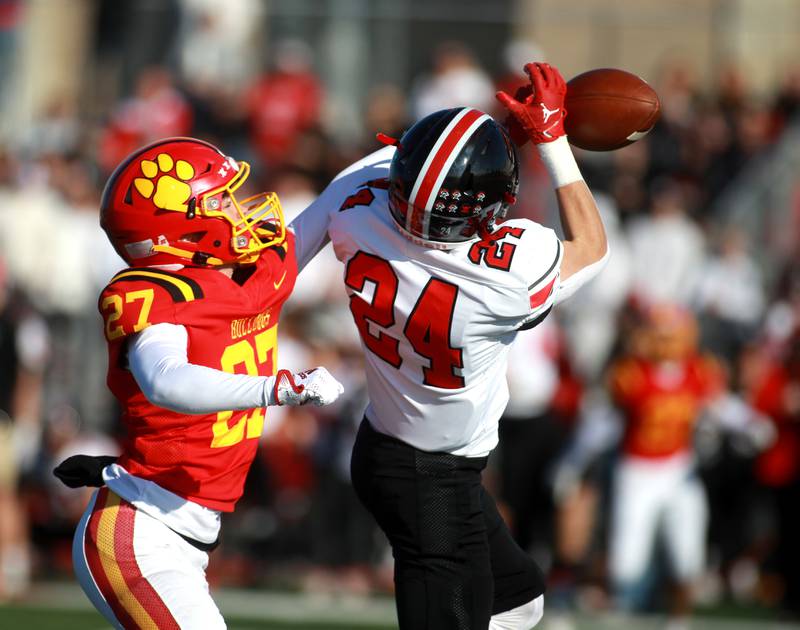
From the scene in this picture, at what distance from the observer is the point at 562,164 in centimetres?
392

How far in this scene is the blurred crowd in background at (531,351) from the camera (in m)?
8.37

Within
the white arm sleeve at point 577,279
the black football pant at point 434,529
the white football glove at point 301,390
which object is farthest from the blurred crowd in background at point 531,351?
the white football glove at point 301,390

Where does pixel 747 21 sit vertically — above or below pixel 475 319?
above

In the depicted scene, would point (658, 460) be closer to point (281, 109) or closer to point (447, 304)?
point (447, 304)

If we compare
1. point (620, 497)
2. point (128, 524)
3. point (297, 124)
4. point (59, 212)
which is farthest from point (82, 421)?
point (128, 524)

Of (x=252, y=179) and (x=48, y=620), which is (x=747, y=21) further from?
(x=48, y=620)

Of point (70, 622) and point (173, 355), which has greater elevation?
point (173, 355)

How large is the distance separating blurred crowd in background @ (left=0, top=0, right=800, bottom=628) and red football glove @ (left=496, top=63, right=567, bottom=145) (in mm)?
4322

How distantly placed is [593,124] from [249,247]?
113 cm

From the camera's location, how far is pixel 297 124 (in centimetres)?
1111

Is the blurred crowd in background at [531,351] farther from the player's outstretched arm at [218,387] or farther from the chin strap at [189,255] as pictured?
the player's outstretched arm at [218,387]

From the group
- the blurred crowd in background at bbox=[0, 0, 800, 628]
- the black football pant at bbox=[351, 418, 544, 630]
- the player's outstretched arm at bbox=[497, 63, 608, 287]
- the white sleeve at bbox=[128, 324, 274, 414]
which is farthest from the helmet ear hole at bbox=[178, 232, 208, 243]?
the blurred crowd in background at bbox=[0, 0, 800, 628]

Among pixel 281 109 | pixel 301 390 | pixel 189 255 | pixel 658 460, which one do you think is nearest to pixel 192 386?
pixel 301 390

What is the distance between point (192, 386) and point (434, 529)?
968 millimetres
